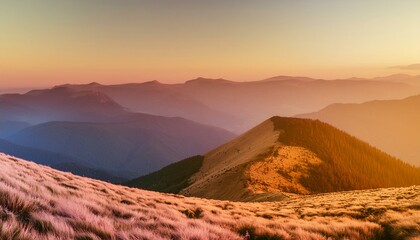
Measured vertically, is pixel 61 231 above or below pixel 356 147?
above

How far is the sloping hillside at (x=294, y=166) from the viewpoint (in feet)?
259

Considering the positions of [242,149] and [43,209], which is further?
[242,149]

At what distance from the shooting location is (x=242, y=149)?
126 metres

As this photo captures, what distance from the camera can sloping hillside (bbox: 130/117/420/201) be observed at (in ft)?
259

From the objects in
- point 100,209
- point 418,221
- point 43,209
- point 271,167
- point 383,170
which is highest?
point 43,209

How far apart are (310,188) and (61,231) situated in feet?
273

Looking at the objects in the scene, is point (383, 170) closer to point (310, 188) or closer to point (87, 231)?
point (310, 188)

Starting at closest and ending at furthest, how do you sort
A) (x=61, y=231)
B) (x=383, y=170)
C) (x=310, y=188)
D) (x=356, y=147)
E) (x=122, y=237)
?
(x=61, y=231) → (x=122, y=237) → (x=310, y=188) → (x=383, y=170) → (x=356, y=147)

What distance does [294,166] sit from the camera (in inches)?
3656

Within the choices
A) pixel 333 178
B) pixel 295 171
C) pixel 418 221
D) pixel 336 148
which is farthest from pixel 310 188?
pixel 418 221

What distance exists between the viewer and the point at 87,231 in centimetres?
742

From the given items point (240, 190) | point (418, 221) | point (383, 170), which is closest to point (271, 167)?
point (240, 190)

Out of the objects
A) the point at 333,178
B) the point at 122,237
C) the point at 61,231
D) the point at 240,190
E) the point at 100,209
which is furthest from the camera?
the point at 333,178

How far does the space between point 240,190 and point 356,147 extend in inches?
3114
